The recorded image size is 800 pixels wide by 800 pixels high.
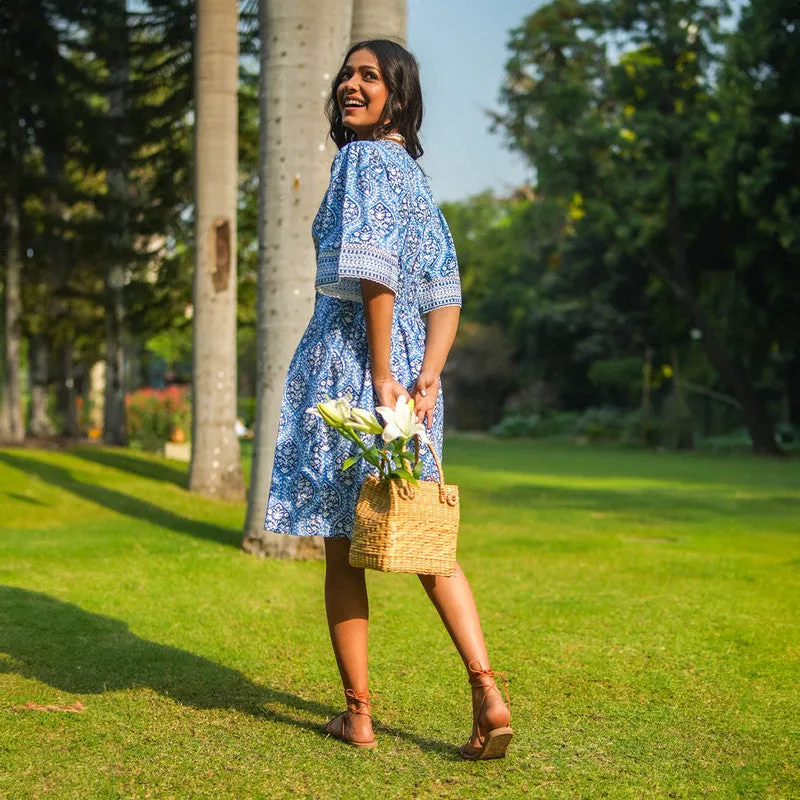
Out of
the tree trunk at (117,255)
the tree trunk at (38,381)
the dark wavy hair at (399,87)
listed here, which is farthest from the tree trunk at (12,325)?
the dark wavy hair at (399,87)

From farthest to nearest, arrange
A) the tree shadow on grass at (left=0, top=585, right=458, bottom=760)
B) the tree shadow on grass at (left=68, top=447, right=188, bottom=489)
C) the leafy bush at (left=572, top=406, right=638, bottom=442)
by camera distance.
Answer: the leafy bush at (left=572, top=406, right=638, bottom=442) → the tree shadow on grass at (left=68, top=447, right=188, bottom=489) → the tree shadow on grass at (left=0, top=585, right=458, bottom=760)

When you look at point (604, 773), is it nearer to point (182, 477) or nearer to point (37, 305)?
point (182, 477)

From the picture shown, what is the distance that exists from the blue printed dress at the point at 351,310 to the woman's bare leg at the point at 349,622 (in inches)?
6.6

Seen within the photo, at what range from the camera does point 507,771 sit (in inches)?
144

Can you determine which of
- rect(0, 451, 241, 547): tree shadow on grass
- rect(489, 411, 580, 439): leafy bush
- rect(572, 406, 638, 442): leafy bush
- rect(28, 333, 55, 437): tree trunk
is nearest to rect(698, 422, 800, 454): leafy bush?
rect(572, 406, 638, 442): leafy bush

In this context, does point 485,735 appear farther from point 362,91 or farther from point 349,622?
point 362,91

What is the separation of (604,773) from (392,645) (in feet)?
6.71

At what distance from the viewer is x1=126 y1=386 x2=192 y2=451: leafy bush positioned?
67.9 feet

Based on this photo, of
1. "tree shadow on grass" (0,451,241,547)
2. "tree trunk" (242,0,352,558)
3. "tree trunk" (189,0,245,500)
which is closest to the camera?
"tree trunk" (242,0,352,558)

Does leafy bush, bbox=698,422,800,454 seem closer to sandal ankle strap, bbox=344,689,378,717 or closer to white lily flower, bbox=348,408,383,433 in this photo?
sandal ankle strap, bbox=344,689,378,717

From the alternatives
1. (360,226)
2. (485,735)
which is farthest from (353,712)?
(360,226)

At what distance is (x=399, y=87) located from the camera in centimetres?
391

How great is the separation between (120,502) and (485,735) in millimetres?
8704

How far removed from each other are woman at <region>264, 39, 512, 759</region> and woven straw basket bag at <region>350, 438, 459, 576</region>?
201 millimetres
